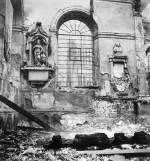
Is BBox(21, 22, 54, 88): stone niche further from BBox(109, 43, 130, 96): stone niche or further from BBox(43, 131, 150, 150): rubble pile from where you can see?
BBox(43, 131, 150, 150): rubble pile

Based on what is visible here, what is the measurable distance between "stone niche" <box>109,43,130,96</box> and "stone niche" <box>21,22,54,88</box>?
7.16 ft

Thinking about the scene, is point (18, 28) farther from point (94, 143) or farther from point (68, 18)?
point (94, 143)

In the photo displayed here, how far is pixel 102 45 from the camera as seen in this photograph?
31.4 ft

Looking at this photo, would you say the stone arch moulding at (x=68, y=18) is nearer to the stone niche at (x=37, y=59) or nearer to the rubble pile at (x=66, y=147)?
the stone niche at (x=37, y=59)

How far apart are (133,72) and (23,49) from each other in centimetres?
396

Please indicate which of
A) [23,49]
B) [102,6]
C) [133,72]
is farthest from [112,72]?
[23,49]

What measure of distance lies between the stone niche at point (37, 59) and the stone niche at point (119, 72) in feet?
7.16

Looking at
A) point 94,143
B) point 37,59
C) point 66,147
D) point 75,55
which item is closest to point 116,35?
point 75,55

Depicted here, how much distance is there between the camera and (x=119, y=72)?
9547mm

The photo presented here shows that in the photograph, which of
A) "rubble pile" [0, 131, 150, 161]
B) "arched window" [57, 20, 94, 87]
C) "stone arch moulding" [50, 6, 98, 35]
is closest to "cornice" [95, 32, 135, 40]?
"stone arch moulding" [50, 6, 98, 35]

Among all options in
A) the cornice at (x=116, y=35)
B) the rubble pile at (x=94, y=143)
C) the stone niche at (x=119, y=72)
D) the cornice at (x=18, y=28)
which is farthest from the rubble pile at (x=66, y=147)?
the cornice at (x=116, y=35)

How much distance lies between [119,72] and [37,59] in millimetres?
2919

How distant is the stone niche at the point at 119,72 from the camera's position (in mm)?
9414

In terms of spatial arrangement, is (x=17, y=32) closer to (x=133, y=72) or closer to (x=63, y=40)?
(x=63, y=40)
